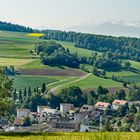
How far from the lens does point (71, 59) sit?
169250mm

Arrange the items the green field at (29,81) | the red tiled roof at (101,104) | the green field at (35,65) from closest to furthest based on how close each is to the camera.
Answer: the red tiled roof at (101,104), the green field at (29,81), the green field at (35,65)

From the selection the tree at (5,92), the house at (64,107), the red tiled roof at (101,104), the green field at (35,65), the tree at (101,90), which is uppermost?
the tree at (5,92)

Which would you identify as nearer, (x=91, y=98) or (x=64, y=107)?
(x=64, y=107)

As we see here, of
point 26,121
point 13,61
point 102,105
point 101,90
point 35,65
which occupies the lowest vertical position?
point 102,105

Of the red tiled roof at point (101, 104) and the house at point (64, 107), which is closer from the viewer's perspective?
the house at point (64, 107)

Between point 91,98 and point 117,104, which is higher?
point 117,104

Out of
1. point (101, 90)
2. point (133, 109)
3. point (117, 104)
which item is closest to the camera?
point (133, 109)

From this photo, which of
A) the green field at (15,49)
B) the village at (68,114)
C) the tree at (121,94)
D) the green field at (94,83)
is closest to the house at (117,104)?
the village at (68,114)

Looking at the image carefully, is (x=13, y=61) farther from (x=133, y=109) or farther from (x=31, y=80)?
(x=133, y=109)

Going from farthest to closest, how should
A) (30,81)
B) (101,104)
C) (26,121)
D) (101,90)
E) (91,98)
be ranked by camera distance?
1. (30,81)
2. (101,90)
3. (91,98)
4. (101,104)
5. (26,121)

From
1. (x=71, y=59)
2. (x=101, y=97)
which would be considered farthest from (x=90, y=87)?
(x=71, y=59)

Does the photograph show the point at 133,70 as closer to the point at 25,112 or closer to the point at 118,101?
the point at 118,101

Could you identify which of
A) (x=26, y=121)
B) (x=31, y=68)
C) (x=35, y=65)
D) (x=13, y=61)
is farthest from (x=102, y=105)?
(x=13, y=61)

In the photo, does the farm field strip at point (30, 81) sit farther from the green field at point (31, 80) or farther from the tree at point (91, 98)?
the tree at point (91, 98)
